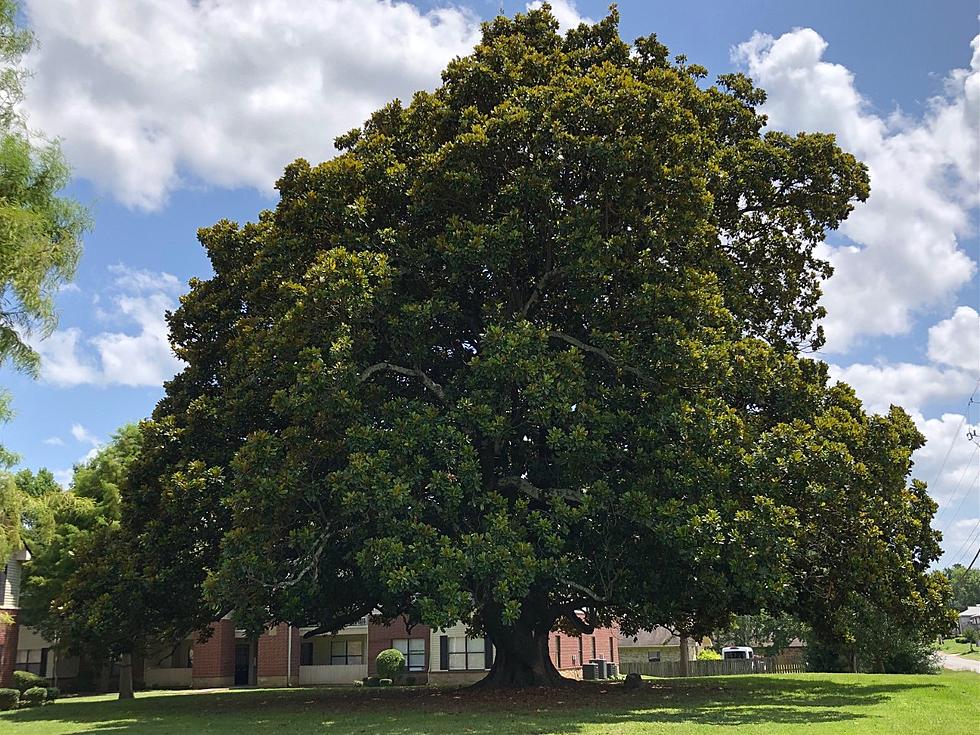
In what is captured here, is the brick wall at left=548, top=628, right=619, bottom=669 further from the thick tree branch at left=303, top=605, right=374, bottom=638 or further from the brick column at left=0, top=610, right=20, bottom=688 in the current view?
the brick column at left=0, top=610, right=20, bottom=688

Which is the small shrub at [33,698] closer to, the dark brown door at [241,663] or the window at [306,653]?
the dark brown door at [241,663]

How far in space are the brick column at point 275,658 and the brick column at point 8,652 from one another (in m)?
11.5

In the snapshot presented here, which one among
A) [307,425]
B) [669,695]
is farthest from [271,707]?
[669,695]

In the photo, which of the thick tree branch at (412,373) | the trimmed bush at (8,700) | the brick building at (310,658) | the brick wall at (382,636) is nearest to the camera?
the thick tree branch at (412,373)

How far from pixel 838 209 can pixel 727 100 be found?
4.48 m

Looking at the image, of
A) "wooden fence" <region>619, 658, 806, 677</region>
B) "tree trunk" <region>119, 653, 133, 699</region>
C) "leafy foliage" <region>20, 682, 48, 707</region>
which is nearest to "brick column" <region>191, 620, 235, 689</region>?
"tree trunk" <region>119, 653, 133, 699</region>

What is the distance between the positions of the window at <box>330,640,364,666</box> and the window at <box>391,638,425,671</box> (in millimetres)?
3008

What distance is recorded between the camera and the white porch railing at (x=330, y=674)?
4544 centimetres

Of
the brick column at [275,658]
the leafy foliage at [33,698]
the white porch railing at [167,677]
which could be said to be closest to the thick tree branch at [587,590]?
the leafy foliage at [33,698]

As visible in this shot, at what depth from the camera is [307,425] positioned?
19172mm

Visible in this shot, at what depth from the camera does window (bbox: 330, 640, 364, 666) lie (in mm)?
46250

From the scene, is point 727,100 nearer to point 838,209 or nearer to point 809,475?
point 838,209

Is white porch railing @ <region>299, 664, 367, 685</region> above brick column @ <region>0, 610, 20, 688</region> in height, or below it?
below

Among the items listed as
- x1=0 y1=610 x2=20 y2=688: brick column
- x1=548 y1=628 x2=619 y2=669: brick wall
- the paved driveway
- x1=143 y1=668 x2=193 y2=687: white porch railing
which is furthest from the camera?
the paved driveway
